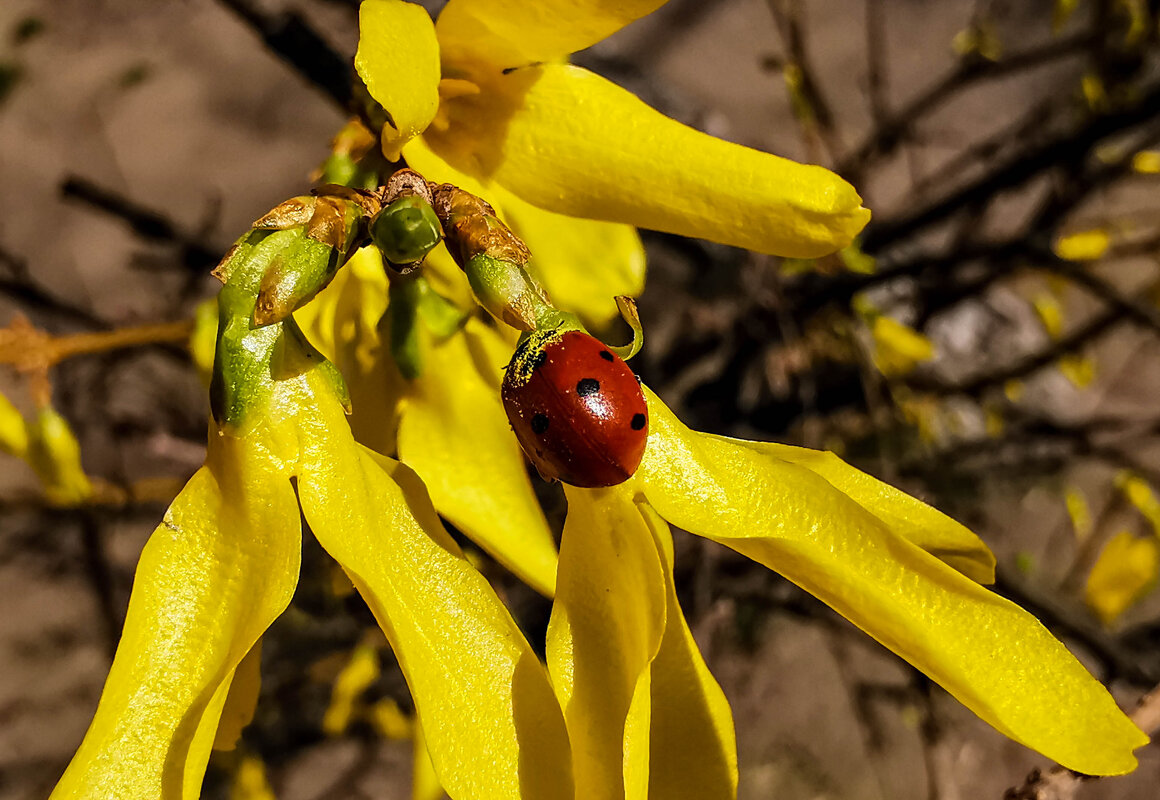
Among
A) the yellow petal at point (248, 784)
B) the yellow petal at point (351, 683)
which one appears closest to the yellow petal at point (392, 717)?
the yellow petal at point (351, 683)

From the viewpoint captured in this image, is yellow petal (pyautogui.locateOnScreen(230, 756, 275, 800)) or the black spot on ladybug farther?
yellow petal (pyautogui.locateOnScreen(230, 756, 275, 800))

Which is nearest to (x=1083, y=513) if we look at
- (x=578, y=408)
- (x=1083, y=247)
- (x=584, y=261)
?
(x=1083, y=247)

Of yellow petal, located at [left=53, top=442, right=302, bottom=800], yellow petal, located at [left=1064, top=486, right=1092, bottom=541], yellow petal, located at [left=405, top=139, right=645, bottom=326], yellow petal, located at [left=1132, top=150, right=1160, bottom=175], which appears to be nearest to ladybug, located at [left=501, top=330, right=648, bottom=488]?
yellow petal, located at [left=53, top=442, right=302, bottom=800]

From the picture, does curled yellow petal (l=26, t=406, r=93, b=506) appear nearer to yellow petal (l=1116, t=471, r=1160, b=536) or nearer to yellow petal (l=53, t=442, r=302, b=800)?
yellow petal (l=53, t=442, r=302, b=800)

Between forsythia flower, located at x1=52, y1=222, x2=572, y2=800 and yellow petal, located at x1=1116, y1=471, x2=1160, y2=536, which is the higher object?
forsythia flower, located at x1=52, y1=222, x2=572, y2=800

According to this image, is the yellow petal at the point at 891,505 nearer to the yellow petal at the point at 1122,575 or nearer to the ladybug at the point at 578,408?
the ladybug at the point at 578,408

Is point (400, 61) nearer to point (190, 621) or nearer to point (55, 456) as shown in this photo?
point (190, 621)
